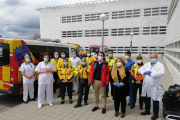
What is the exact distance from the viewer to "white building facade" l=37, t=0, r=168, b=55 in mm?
28531

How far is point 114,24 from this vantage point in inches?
1231

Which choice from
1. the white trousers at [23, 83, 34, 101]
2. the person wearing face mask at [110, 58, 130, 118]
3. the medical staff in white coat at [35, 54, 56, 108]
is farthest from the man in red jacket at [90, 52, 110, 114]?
the white trousers at [23, 83, 34, 101]

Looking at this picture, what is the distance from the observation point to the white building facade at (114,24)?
28531 mm

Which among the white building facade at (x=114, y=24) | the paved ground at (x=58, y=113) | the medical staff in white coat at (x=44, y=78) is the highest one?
the white building facade at (x=114, y=24)

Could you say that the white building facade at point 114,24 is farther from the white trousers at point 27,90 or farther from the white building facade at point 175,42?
the white trousers at point 27,90

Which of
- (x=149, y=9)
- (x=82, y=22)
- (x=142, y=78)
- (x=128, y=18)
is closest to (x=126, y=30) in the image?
(x=128, y=18)

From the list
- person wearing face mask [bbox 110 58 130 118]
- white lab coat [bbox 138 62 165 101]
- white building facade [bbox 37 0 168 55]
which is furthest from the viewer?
white building facade [bbox 37 0 168 55]

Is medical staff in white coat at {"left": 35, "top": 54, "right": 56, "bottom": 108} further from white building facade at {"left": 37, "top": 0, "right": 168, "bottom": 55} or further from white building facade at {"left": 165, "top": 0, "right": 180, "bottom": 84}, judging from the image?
white building facade at {"left": 37, "top": 0, "right": 168, "bottom": 55}

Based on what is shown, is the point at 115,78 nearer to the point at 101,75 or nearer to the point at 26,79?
the point at 101,75

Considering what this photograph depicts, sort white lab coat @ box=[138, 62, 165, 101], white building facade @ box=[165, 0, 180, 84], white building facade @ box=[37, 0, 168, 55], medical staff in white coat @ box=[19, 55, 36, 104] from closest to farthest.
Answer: white lab coat @ box=[138, 62, 165, 101] → medical staff in white coat @ box=[19, 55, 36, 104] → white building facade @ box=[165, 0, 180, 84] → white building facade @ box=[37, 0, 168, 55]

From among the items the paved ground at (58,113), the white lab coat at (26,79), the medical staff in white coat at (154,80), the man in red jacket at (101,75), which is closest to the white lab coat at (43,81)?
the paved ground at (58,113)

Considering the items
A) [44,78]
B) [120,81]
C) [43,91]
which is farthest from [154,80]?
[43,91]

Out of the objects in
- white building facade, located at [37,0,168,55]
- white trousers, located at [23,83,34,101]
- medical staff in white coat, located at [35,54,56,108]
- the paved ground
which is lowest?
the paved ground

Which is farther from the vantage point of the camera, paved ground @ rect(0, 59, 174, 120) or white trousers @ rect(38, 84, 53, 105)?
white trousers @ rect(38, 84, 53, 105)
